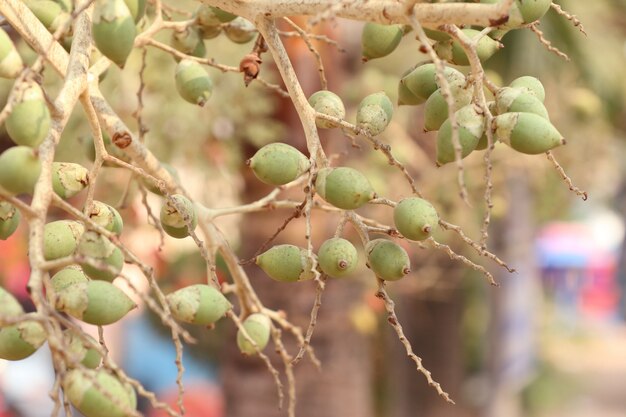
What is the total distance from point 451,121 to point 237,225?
8.72 ft

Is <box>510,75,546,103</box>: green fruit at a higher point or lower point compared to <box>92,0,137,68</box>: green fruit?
lower

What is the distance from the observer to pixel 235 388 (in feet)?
10.4

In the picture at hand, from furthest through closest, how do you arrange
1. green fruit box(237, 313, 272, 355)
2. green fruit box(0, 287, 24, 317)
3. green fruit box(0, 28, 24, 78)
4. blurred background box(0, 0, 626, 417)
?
blurred background box(0, 0, 626, 417), green fruit box(237, 313, 272, 355), green fruit box(0, 28, 24, 78), green fruit box(0, 287, 24, 317)

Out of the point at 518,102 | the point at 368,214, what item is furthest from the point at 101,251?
the point at 368,214

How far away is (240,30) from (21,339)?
1.76 feet

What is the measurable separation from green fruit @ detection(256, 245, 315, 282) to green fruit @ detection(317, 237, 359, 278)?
30 millimetres

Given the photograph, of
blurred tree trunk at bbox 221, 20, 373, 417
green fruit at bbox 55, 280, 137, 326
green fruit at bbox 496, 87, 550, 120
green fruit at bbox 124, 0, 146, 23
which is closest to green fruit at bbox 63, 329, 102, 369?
green fruit at bbox 55, 280, 137, 326

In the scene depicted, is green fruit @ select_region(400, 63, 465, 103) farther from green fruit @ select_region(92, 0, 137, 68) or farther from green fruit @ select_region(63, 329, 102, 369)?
green fruit @ select_region(63, 329, 102, 369)

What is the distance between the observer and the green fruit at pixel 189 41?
3.84ft

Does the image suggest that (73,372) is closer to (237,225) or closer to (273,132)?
(273,132)

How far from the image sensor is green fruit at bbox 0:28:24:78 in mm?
817

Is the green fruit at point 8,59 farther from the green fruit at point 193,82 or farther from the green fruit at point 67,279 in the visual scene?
Result: the green fruit at point 193,82

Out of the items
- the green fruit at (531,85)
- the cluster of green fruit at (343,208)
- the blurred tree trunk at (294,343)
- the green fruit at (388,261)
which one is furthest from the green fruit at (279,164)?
the blurred tree trunk at (294,343)

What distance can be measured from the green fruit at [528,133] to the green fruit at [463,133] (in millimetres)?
22
